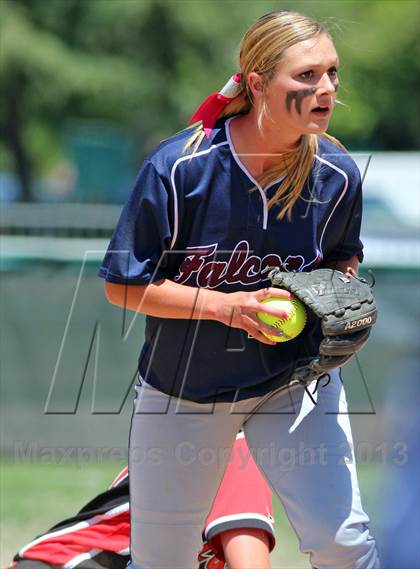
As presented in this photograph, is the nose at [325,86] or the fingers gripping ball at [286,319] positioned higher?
the nose at [325,86]

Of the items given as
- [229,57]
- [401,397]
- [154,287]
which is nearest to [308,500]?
[154,287]

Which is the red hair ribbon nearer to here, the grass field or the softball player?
the softball player

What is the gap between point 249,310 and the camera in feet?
9.16

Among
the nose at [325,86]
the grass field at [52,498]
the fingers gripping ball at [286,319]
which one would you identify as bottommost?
the grass field at [52,498]

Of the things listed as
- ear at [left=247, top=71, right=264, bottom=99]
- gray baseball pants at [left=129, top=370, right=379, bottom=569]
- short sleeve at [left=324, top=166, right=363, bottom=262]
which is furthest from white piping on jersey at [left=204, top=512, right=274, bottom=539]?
ear at [left=247, top=71, right=264, bottom=99]

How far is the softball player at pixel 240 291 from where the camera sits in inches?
111

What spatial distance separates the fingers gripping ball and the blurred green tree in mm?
18948

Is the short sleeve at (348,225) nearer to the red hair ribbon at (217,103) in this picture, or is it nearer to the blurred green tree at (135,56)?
the red hair ribbon at (217,103)

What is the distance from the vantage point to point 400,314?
223 inches

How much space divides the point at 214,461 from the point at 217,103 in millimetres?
1086

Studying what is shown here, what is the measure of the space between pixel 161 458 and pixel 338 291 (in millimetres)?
721

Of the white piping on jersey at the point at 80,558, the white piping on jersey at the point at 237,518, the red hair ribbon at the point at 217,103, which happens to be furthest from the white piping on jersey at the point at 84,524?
the red hair ribbon at the point at 217,103

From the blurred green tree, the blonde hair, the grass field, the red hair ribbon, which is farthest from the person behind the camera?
the blurred green tree

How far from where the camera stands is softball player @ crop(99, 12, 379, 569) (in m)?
2.81
